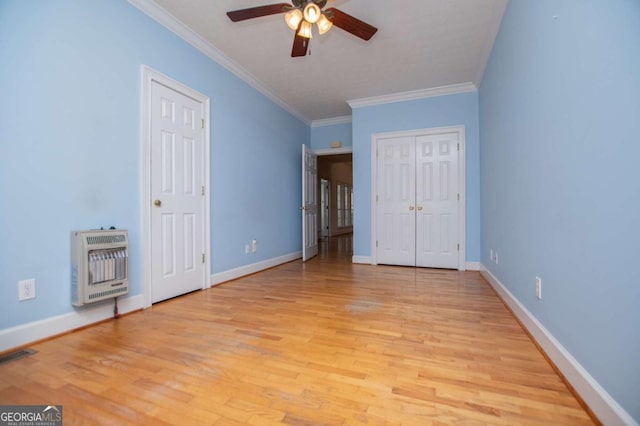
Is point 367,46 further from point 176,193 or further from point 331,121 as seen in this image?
point 176,193

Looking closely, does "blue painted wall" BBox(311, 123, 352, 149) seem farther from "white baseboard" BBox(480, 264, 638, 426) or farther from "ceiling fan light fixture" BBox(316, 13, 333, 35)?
"white baseboard" BBox(480, 264, 638, 426)

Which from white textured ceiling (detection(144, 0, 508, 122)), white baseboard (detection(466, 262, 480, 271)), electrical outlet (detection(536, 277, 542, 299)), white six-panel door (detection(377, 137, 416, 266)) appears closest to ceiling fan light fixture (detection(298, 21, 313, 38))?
white textured ceiling (detection(144, 0, 508, 122))

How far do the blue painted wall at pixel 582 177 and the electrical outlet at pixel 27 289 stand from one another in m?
2.93

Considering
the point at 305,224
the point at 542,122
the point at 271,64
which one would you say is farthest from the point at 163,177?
the point at 542,122

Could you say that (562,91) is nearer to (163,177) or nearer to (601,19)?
(601,19)

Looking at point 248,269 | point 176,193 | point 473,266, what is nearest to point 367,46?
point 176,193

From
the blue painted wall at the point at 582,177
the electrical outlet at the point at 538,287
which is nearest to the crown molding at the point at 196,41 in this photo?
the blue painted wall at the point at 582,177

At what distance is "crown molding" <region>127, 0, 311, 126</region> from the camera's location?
2430 mm

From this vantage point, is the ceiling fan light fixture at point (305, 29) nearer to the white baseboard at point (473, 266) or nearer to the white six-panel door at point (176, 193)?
the white six-panel door at point (176, 193)

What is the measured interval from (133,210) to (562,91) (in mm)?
2980

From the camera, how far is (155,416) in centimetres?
111

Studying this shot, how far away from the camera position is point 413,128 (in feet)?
14.0

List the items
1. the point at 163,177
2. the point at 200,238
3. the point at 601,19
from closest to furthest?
the point at 601,19 < the point at 163,177 < the point at 200,238

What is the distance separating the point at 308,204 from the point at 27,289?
363 cm
